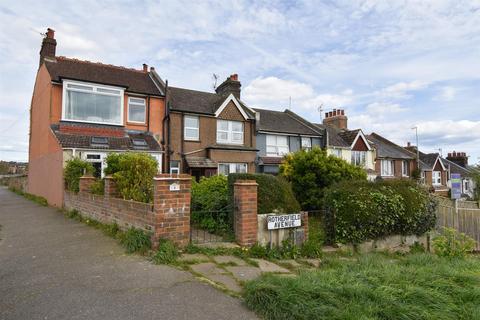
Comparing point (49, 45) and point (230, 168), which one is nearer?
point (49, 45)

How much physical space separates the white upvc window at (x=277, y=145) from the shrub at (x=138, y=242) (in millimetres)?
→ 17678

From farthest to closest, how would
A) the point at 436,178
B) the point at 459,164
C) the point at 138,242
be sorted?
the point at 459,164, the point at 436,178, the point at 138,242

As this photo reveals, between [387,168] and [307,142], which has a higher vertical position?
[307,142]

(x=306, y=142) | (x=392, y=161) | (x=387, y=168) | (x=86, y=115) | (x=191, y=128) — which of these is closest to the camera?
(x=86, y=115)

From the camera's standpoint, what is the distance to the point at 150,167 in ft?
32.1

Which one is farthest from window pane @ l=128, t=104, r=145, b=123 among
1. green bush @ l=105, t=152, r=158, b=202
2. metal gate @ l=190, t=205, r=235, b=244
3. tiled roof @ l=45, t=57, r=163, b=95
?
metal gate @ l=190, t=205, r=235, b=244

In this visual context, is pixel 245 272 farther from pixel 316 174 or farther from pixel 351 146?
pixel 351 146

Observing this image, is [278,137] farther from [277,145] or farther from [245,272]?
[245,272]

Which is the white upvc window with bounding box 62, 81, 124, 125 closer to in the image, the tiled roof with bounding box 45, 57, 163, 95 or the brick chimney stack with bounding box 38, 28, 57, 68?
the tiled roof with bounding box 45, 57, 163, 95

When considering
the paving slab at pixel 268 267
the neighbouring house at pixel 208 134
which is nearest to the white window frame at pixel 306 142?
the neighbouring house at pixel 208 134

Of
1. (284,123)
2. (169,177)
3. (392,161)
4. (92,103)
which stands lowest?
(169,177)

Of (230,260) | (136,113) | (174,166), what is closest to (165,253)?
(230,260)

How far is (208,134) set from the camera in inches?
798

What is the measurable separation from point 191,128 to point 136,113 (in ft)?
10.5
